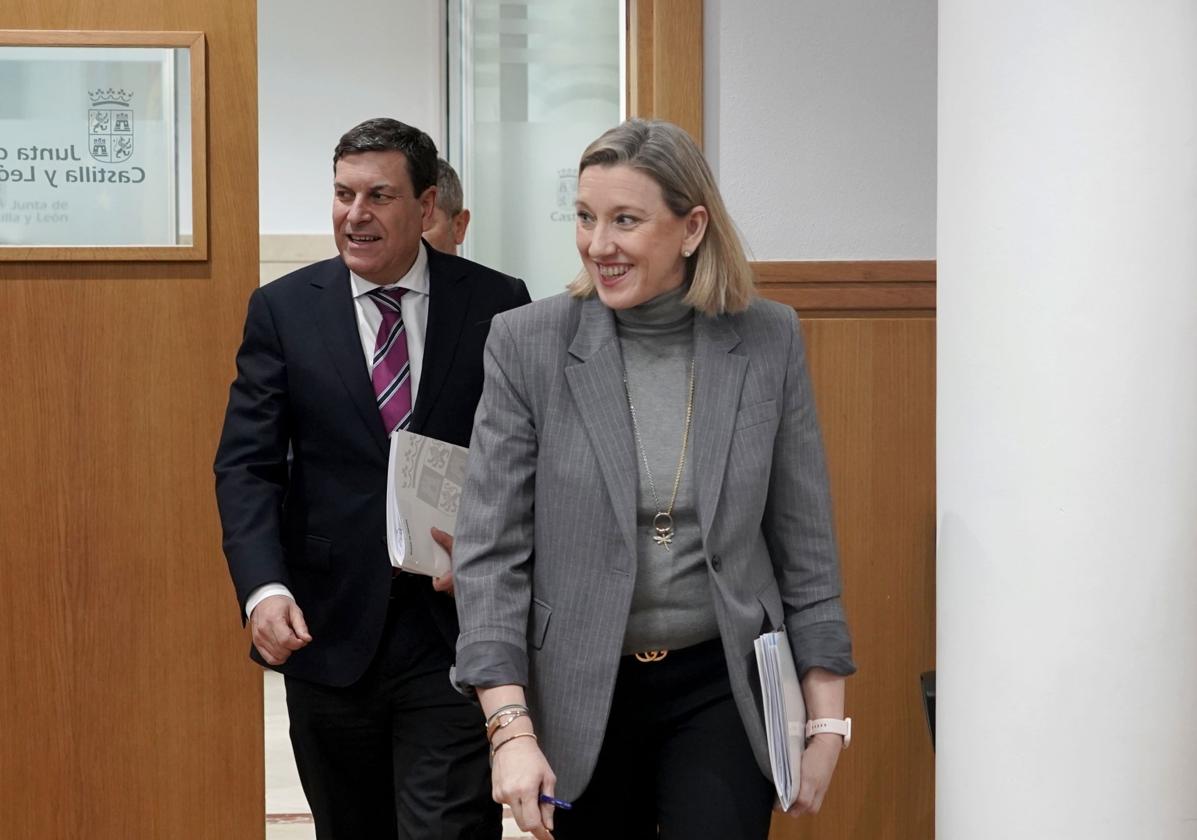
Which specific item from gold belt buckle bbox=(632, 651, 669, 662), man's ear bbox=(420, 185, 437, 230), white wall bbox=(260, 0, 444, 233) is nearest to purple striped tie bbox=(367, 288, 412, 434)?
man's ear bbox=(420, 185, 437, 230)

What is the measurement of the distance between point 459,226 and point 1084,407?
2.26 metres

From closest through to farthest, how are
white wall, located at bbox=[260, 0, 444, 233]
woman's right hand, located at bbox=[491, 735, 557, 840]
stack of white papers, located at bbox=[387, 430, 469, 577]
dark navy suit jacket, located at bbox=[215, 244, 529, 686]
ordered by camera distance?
woman's right hand, located at bbox=[491, 735, 557, 840], stack of white papers, located at bbox=[387, 430, 469, 577], dark navy suit jacket, located at bbox=[215, 244, 529, 686], white wall, located at bbox=[260, 0, 444, 233]

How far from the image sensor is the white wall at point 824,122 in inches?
135

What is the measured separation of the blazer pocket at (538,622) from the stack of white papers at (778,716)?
0.30m

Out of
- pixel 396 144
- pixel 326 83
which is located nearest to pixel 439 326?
pixel 396 144

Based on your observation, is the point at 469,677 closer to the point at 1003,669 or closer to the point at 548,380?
the point at 548,380

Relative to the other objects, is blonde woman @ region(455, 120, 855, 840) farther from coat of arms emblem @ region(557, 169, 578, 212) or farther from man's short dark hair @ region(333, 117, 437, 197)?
coat of arms emblem @ region(557, 169, 578, 212)

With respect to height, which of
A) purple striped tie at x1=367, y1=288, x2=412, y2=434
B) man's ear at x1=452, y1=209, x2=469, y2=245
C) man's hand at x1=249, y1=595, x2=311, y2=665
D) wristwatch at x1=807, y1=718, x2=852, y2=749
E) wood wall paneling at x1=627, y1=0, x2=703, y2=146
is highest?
wood wall paneling at x1=627, y1=0, x2=703, y2=146

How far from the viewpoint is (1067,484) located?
6.97ft

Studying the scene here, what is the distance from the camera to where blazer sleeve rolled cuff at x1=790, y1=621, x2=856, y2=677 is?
217 cm

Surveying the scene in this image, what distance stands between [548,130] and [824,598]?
4.62 metres

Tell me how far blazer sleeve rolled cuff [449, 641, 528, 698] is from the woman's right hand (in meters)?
0.08

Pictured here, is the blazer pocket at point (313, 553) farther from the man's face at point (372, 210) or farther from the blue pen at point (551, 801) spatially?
the blue pen at point (551, 801)

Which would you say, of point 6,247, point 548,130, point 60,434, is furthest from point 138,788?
point 548,130
